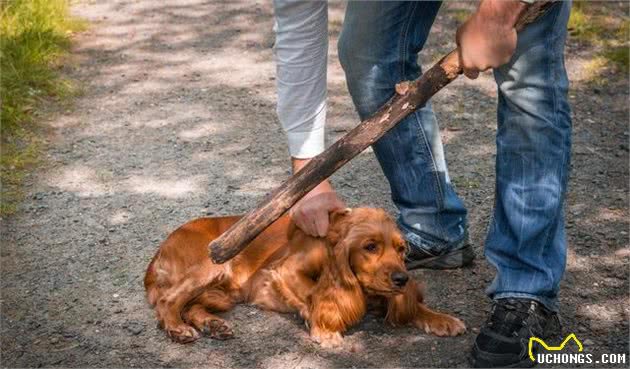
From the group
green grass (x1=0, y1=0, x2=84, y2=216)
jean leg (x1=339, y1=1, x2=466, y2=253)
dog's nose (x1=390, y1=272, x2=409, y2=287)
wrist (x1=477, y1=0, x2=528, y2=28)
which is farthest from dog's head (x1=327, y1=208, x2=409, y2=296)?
green grass (x1=0, y1=0, x2=84, y2=216)

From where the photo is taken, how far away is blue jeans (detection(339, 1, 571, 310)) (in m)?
3.41

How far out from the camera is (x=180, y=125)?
20.4ft

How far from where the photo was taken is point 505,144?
11.6 feet

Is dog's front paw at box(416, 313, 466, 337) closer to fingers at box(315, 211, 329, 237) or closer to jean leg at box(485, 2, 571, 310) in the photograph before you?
jean leg at box(485, 2, 571, 310)

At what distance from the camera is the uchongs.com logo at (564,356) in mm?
3553

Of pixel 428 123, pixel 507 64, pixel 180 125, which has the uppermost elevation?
pixel 507 64

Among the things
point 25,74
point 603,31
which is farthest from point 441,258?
point 603,31

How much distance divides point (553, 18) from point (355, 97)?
97cm

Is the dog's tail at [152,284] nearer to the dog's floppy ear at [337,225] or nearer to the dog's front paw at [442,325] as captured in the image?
the dog's floppy ear at [337,225]

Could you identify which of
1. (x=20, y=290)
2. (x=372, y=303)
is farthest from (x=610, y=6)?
(x=20, y=290)

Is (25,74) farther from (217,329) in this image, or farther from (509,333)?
(509,333)

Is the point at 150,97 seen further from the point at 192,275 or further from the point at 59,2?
the point at 192,275

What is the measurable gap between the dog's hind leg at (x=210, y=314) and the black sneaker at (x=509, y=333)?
0.94 m

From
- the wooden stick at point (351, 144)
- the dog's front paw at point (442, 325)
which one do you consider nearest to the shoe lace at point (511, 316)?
the dog's front paw at point (442, 325)
